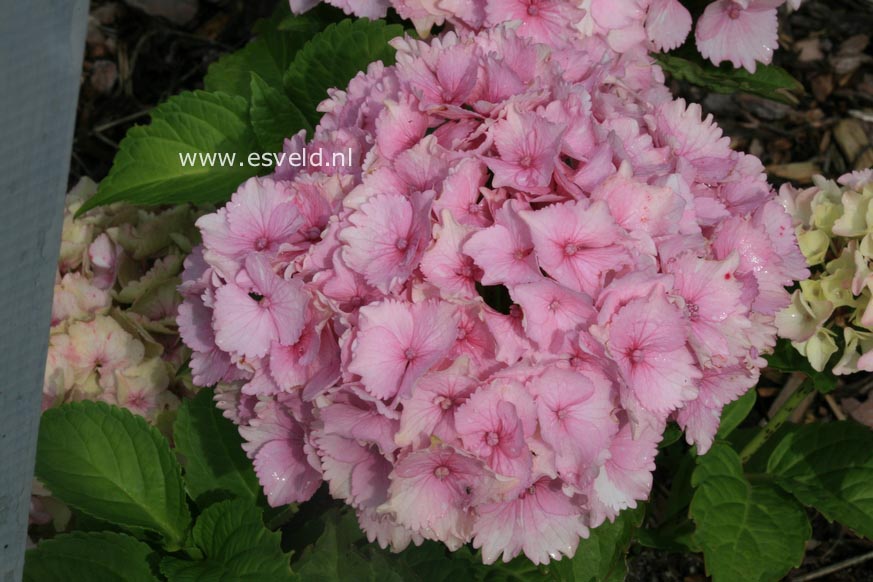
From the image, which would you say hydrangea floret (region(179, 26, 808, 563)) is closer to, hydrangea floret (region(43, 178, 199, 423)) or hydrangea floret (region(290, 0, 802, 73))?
hydrangea floret (region(290, 0, 802, 73))

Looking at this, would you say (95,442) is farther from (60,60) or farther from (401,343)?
(60,60)

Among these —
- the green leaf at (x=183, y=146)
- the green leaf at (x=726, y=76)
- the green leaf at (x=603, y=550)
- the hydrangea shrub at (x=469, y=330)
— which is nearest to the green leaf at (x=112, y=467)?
the hydrangea shrub at (x=469, y=330)

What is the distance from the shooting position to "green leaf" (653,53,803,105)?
5.66ft

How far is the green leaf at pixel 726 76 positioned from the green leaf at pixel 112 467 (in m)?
1.07

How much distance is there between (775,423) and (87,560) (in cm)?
116

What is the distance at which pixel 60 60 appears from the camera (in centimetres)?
55

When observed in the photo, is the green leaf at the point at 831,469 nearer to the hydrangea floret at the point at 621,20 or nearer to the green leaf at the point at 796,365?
the green leaf at the point at 796,365

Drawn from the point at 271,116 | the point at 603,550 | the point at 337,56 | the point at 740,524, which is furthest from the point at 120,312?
the point at 740,524

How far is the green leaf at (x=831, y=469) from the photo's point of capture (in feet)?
5.07

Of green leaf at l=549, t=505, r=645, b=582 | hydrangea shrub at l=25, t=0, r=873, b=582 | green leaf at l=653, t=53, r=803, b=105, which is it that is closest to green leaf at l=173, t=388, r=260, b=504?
hydrangea shrub at l=25, t=0, r=873, b=582

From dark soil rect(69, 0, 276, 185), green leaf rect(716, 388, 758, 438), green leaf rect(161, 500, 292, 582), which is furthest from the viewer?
dark soil rect(69, 0, 276, 185)

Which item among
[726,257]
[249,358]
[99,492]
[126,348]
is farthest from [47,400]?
[726,257]

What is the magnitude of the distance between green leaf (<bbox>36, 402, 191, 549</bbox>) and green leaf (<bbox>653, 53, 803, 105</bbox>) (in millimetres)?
1074

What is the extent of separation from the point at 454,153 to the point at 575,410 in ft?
1.05
